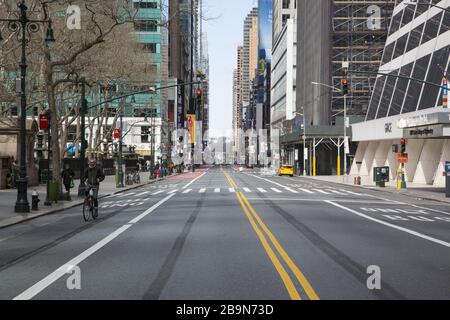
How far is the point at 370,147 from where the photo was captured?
7025cm

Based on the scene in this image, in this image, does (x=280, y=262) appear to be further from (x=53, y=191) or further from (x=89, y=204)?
(x=53, y=191)

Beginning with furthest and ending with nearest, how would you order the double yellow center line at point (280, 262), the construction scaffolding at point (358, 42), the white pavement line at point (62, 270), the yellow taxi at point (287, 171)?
the construction scaffolding at point (358, 42) < the yellow taxi at point (287, 171) < the white pavement line at point (62, 270) < the double yellow center line at point (280, 262)

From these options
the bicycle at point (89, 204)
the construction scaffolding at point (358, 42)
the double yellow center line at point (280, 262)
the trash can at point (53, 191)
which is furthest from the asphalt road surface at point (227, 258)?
the construction scaffolding at point (358, 42)

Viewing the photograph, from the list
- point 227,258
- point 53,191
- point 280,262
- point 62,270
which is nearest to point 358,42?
point 53,191

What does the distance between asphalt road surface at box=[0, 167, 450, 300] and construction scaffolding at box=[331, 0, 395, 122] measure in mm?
70649

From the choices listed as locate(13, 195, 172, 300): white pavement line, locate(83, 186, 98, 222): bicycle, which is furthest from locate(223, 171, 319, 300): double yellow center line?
locate(83, 186, 98, 222): bicycle

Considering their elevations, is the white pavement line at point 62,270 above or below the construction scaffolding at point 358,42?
below

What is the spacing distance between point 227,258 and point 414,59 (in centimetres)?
4899

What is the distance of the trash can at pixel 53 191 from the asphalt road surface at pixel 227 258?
20.3 ft

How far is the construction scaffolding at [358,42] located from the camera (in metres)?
88.1

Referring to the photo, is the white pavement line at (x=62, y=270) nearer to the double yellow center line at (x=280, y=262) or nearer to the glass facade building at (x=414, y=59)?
the double yellow center line at (x=280, y=262)

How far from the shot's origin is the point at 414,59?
54.8m
